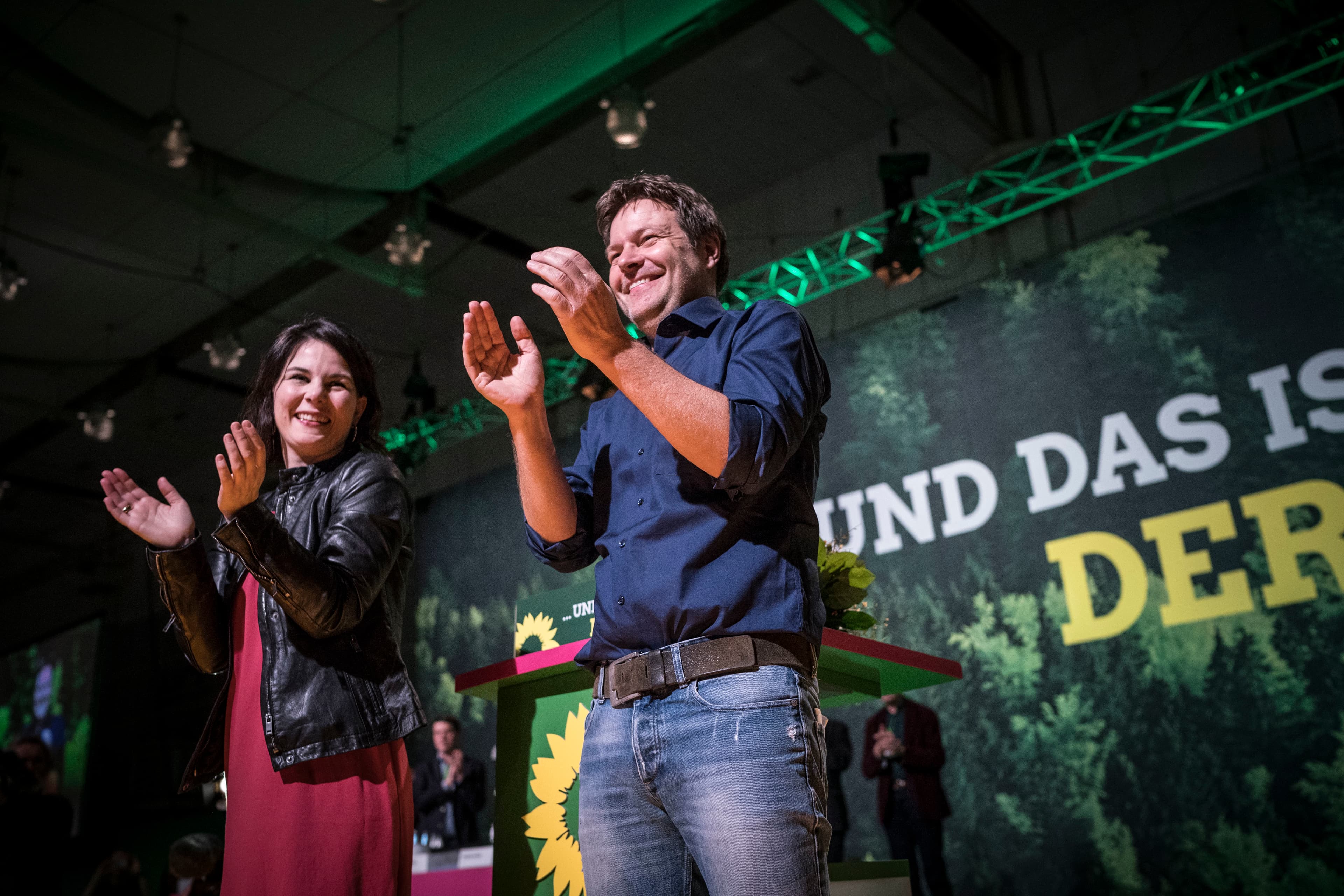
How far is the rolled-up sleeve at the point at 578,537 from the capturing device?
1.54 metres

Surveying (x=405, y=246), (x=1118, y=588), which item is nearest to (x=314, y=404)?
(x=405, y=246)

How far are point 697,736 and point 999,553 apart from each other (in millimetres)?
6566

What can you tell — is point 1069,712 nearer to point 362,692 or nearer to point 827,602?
point 827,602

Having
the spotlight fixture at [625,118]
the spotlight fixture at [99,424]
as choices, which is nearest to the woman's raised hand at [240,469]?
the spotlight fixture at [625,118]

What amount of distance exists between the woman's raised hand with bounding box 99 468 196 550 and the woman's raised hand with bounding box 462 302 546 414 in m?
0.61

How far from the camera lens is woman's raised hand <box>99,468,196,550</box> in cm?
173

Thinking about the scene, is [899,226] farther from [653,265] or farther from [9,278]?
[9,278]

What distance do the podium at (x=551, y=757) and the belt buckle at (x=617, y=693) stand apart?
720mm

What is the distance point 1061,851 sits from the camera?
21.6ft

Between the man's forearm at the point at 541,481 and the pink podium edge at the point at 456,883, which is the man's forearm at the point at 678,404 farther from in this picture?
A: the pink podium edge at the point at 456,883

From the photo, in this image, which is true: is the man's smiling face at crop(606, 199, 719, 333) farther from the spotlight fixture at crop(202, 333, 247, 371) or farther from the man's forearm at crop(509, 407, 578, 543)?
the spotlight fixture at crop(202, 333, 247, 371)

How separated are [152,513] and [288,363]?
0.40m

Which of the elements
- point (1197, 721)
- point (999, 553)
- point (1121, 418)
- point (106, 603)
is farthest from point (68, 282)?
point (1197, 721)

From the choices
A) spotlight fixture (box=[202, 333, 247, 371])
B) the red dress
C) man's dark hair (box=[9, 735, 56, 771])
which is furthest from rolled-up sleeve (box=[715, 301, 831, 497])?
spotlight fixture (box=[202, 333, 247, 371])
